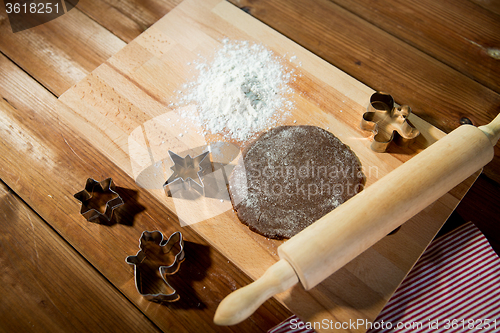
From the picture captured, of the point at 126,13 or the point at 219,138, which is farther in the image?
the point at 126,13

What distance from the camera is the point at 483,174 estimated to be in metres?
1.31

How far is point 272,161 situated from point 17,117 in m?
1.03

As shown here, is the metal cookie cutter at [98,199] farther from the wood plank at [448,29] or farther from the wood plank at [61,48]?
the wood plank at [448,29]

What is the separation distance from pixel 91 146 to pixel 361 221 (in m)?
1.01

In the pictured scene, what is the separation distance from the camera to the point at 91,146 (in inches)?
53.0

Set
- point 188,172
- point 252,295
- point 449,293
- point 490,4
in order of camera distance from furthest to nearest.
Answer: point 490,4
point 188,172
point 449,293
point 252,295

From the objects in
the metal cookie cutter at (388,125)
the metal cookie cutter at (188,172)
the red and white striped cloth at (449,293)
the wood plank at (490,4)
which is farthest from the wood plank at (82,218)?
the wood plank at (490,4)

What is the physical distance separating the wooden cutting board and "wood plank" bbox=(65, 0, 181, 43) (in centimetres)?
16

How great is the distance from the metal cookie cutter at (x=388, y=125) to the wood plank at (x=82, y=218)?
652 millimetres

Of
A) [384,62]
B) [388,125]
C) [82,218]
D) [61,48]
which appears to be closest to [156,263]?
[82,218]

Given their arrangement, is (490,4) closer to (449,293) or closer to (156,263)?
(449,293)

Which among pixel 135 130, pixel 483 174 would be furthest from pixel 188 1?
pixel 483 174

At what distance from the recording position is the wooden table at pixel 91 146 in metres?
1.12

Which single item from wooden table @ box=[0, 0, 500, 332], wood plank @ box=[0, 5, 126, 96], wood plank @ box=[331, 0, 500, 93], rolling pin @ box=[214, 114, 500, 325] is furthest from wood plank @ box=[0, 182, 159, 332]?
wood plank @ box=[331, 0, 500, 93]
